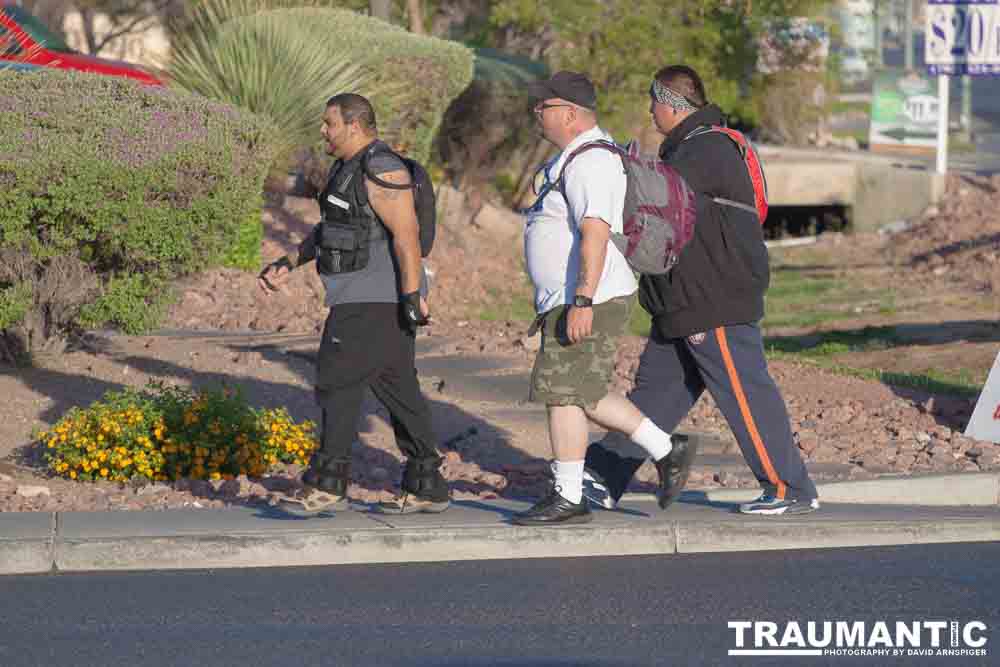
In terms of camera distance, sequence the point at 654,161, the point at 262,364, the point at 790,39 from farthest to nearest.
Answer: the point at 790,39, the point at 262,364, the point at 654,161

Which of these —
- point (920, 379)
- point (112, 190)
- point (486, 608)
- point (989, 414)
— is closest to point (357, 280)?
point (486, 608)

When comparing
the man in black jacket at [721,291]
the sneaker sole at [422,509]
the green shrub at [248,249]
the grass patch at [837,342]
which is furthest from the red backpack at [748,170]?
the green shrub at [248,249]

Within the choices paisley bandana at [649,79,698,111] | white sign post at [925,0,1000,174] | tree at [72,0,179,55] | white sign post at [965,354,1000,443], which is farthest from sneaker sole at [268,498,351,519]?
tree at [72,0,179,55]

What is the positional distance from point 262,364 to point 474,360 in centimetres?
147

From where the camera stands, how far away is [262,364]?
36.6 ft

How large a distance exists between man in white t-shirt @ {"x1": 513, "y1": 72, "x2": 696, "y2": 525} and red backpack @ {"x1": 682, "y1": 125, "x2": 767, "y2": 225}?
548mm

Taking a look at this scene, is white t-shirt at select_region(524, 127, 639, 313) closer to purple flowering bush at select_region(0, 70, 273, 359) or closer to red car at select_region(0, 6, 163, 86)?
purple flowering bush at select_region(0, 70, 273, 359)

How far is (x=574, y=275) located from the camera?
7.01m

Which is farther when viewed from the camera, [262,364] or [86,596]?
[262,364]

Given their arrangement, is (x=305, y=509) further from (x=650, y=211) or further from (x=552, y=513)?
(x=650, y=211)

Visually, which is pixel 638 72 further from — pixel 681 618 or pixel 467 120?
pixel 681 618

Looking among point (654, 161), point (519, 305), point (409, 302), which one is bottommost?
point (519, 305)

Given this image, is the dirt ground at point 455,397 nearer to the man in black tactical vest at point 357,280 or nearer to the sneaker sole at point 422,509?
the sneaker sole at point 422,509

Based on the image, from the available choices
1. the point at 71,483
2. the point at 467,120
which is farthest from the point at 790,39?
the point at 71,483
